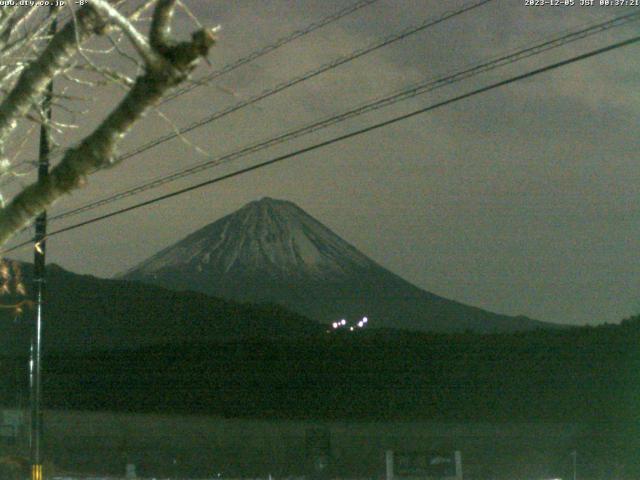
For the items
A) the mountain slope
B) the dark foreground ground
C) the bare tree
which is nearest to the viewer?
the bare tree

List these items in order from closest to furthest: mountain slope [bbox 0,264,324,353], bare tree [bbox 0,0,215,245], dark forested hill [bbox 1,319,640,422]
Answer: bare tree [bbox 0,0,215,245]
dark forested hill [bbox 1,319,640,422]
mountain slope [bbox 0,264,324,353]

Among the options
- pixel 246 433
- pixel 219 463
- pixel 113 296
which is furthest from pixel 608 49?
pixel 113 296

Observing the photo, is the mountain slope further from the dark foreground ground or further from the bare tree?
the bare tree

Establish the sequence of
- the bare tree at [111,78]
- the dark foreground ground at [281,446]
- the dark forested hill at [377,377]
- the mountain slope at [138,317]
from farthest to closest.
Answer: the mountain slope at [138,317]
the dark forested hill at [377,377]
the dark foreground ground at [281,446]
the bare tree at [111,78]

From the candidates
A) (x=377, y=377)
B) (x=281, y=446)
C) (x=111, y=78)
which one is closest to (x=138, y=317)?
(x=377, y=377)

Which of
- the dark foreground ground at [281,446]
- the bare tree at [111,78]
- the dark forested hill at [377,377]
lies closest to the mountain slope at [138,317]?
the dark forested hill at [377,377]

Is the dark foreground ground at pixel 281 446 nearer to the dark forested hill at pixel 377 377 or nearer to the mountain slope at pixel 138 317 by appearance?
the dark forested hill at pixel 377 377

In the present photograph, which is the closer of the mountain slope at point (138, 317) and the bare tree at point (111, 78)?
the bare tree at point (111, 78)

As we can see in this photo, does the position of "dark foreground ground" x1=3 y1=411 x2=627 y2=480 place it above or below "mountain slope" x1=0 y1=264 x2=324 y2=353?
below

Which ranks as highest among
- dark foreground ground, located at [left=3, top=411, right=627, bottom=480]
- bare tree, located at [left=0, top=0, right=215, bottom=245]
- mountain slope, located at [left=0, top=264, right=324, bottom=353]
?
mountain slope, located at [left=0, top=264, right=324, bottom=353]

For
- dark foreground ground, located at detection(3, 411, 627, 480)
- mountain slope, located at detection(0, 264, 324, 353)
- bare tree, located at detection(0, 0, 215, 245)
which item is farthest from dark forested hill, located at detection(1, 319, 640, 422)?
bare tree, located at detection(0, 0, 215, 245)

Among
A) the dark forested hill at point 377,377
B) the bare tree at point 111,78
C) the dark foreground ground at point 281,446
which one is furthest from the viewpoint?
the dark forested hill at point 377,377
